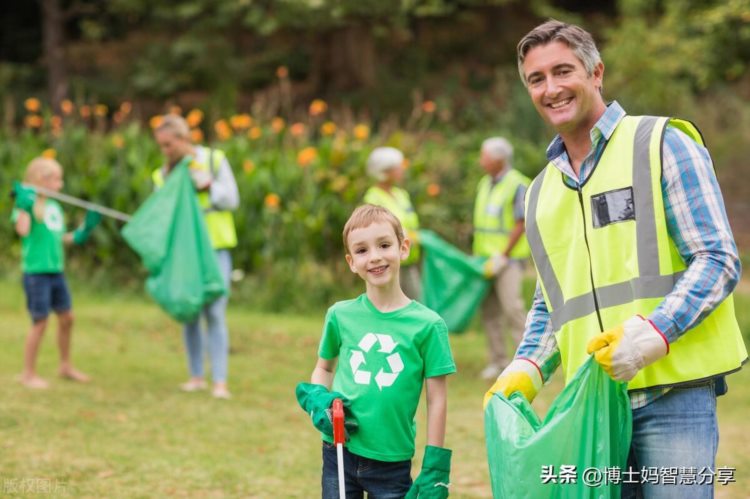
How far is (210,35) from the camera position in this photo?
2317 centimetres

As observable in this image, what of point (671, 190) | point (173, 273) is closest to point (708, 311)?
point (671, 190)

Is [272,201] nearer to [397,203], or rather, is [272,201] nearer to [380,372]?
[397,203]

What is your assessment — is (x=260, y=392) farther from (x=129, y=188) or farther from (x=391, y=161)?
(x=129, y=188)

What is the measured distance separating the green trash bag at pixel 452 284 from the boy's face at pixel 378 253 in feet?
17.7

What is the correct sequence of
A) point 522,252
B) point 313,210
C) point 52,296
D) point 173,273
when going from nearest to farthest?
point 173,273, point 52,296, point 522,252, point 313,210

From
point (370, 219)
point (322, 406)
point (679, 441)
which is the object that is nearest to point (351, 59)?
point (370, 219)

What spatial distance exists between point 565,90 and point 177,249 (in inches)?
203

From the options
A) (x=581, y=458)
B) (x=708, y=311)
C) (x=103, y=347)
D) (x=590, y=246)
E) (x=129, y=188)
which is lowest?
(x=581, y=458)

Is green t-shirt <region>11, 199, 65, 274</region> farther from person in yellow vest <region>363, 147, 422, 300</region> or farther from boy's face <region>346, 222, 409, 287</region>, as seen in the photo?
boy's face <region>346, 222, 409, 287</region>

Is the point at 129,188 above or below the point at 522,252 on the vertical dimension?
above

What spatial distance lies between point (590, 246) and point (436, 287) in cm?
620

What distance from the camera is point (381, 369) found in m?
3.70

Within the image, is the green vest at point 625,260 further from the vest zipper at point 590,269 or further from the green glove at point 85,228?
the green glove at point 85,228

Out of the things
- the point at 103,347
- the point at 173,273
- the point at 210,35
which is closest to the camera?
the point at 173,273
